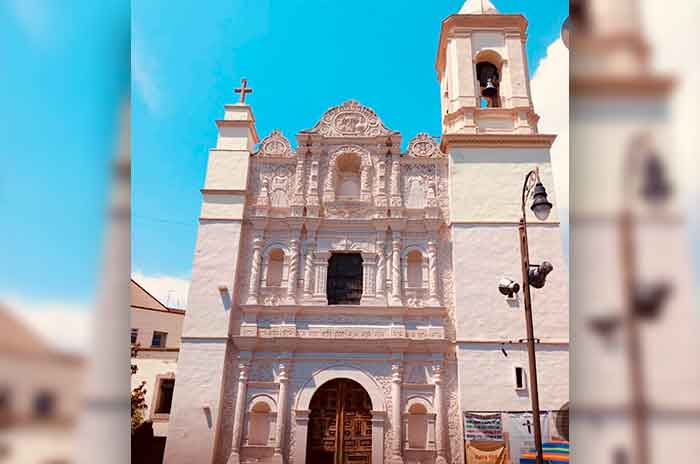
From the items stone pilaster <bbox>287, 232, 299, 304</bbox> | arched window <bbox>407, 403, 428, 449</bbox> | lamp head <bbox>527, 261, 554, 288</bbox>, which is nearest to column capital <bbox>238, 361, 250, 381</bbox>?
stone pilaster <bbox>287, 232, 299, 304</bbox>

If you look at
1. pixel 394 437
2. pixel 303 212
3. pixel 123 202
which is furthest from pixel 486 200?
pixel 123 202

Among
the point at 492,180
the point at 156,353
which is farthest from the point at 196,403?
the point at 492,180

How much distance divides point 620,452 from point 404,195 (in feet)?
43.2

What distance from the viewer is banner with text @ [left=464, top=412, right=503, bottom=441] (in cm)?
1078

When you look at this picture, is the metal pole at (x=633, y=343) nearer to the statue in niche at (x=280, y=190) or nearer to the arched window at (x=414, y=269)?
the arched window at (x=414, y=269)

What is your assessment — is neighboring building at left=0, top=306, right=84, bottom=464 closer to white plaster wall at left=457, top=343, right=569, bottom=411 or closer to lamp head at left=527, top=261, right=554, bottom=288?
lamp head at left=527, top=261, right=554, bottom=288

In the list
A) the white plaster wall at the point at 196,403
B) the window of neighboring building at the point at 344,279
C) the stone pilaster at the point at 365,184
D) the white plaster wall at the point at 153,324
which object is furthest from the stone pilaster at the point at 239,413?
the white plaster wall at the point at 153,324

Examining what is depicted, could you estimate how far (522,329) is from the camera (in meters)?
11.9

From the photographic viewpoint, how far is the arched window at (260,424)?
1153 cm

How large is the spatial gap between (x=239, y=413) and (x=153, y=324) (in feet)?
30.2

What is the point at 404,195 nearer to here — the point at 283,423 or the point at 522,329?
the point at 522,329

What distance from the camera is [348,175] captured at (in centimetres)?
1477

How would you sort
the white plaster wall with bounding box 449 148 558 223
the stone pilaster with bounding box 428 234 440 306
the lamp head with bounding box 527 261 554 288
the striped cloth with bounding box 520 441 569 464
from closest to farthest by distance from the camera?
the lamp head with bounding box 527 261 554 288, the striped cloth with bounding box 520 441 569 464, the stone pilaster with bounding box 428 234 440 306, the white plaster wall with bounding box 449 148 558 223

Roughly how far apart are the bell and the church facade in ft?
0.54
